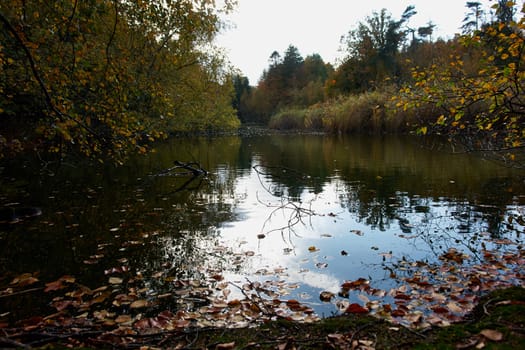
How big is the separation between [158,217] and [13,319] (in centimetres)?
407

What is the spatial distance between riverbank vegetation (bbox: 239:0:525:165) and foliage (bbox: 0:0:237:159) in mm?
5137

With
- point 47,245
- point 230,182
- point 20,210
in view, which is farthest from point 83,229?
point 230,182

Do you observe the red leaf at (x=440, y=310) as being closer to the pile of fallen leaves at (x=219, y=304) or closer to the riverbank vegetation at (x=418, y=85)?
the pile of fallen leaves at (x=219, y=304)

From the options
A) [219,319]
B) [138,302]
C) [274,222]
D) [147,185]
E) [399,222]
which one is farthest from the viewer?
[147,185]

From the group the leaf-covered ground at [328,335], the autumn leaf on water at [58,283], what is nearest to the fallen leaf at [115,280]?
the autumn leaf on water at [58,283]

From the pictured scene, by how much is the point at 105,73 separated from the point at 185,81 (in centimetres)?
2211

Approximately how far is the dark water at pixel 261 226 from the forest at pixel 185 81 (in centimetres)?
146

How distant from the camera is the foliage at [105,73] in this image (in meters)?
5.89

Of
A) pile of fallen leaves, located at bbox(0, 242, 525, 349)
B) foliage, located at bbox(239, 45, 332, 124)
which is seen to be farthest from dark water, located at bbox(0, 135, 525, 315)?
foliage, located at bbox(239, 45, 332, 124)

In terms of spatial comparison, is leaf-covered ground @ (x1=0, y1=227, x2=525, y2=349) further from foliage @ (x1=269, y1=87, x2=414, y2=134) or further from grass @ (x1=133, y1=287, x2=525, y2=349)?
foliage @ (x1=269, y1=87, x2=414, y2=134)

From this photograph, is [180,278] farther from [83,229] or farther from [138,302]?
[83,229]

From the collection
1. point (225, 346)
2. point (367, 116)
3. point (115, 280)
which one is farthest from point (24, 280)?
point (367, 116)

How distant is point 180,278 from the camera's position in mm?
4684

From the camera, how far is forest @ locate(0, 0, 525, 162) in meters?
5.51
